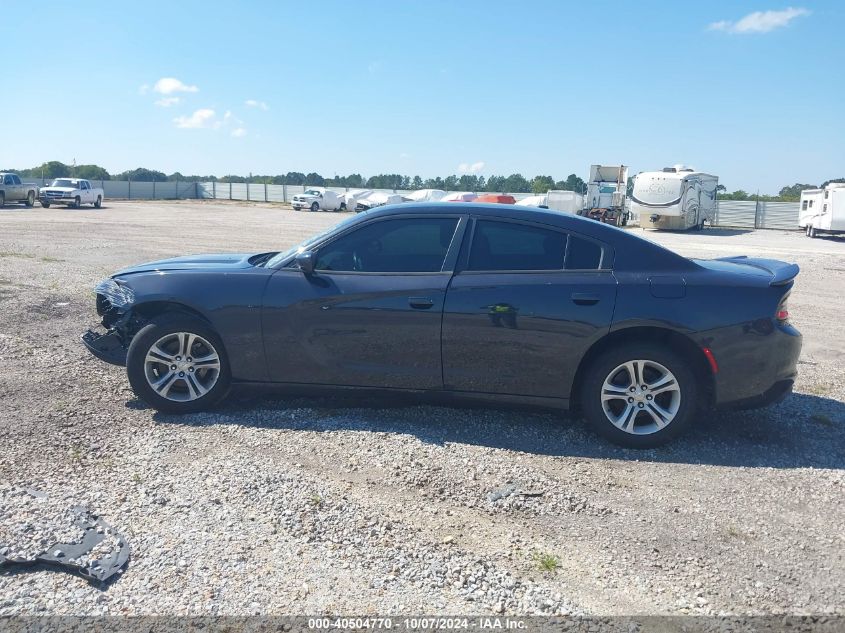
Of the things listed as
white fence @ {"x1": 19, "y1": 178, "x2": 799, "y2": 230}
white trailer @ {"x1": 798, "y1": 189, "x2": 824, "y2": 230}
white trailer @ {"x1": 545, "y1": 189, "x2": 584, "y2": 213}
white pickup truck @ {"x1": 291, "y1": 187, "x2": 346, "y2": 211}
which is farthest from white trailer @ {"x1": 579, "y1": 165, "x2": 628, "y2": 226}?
white pickup truck @ {"x1": 291, "y1": 187, "x2": 346, "y2": 211}

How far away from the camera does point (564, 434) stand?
206 inches

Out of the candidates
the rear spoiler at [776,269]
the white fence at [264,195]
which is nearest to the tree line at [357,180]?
the white fence at [264,195]

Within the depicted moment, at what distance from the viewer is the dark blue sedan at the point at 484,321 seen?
4.95 m

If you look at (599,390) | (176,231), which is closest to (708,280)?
(599,390)

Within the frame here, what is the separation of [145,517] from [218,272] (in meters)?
2.14

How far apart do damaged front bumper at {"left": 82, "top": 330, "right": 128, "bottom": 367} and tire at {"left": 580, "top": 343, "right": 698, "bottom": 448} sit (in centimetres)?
355

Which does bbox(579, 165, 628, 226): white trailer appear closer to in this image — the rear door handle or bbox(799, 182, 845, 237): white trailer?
bbox(799, 182, 845, 237): white trailer

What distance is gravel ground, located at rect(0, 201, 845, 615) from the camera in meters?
3.23

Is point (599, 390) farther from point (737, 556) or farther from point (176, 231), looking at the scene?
point (176, 231)

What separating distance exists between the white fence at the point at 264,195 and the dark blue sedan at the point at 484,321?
3564cm

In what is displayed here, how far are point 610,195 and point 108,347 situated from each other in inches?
1312

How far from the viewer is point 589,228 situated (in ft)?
17.1

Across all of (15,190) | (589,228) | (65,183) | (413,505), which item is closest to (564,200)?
(65,183)

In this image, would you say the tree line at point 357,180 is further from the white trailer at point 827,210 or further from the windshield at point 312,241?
the windshield at point 312,241
